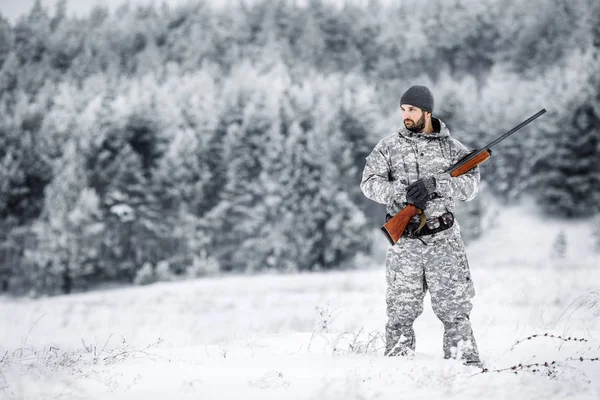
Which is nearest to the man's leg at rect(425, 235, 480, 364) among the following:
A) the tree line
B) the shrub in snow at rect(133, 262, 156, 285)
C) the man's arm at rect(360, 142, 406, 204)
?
the man's arm at rect(360, 142, 406, 204)

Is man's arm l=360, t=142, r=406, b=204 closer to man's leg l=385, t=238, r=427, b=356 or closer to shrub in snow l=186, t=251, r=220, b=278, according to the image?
man's leg l=385, t=238, r=427, b=356

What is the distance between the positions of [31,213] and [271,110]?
1838 cm

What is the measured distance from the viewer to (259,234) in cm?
3359

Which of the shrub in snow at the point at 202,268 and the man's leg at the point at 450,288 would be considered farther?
the shrub in snow at the point at 202,268

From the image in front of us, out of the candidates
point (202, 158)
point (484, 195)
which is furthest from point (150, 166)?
point (484, 195)

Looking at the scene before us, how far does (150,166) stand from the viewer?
34.4m

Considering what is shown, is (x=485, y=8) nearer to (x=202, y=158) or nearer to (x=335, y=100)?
(x=335, y=100)

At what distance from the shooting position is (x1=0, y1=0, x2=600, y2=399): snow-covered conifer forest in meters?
3.14

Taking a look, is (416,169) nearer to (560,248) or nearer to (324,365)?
(324,365)

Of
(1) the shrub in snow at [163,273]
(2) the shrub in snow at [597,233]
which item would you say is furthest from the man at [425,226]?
(2) the shrub in snow at [597,233]

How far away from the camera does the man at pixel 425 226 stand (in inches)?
138

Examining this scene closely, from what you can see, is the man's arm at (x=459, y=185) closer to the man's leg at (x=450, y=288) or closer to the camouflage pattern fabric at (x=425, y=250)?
the camouflage pattern fabric at (x=425, y=250)

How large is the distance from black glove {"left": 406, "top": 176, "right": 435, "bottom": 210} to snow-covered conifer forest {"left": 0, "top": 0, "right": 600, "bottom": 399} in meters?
1.11

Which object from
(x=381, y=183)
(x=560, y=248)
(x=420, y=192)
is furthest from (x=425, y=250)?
(x=560, y=248)
